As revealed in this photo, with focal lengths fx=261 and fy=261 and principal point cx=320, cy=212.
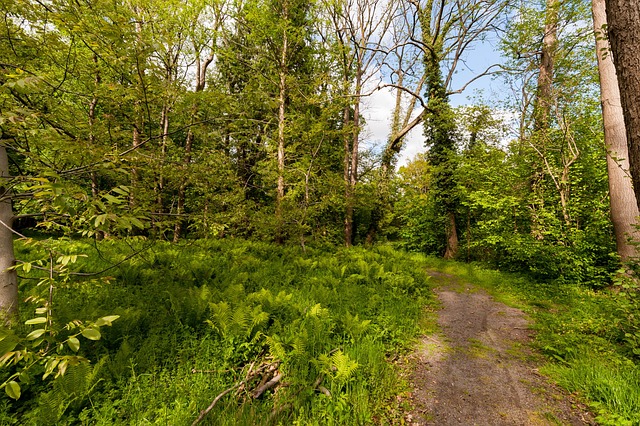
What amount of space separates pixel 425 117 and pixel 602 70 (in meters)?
7.22

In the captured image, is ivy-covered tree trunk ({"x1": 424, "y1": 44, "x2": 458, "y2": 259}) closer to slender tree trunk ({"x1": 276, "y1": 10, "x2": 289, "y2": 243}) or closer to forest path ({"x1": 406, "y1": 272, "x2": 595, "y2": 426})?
slender tree trunk ({"x1": 276, "y1": 10, "x2": 289, "y2": 243})

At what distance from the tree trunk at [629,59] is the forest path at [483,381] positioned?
2.55 m

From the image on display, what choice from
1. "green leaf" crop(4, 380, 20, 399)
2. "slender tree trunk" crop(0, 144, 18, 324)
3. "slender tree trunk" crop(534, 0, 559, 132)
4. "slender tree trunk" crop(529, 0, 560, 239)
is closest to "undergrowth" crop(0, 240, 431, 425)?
"slender tree trunk" crop(0, 144, 18, 324)

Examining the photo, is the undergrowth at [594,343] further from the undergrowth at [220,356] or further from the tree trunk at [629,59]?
the tree trunk at [629,59]

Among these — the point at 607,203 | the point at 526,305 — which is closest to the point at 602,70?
the point at 607,203

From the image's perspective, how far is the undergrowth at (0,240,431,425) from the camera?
2.60 meters

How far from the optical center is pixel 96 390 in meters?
2.75

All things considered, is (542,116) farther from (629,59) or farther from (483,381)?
(483,381)

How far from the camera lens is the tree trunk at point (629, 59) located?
254cm

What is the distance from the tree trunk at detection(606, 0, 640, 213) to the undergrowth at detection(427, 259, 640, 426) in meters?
2.25

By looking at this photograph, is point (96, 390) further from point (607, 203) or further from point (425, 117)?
point (425, 117)

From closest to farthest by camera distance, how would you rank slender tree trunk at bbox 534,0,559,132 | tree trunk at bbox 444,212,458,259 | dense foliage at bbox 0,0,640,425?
dense foliage at bbox 0,0,640,425 → slender tree trunk at bbox 534,0,559,132 → tree trunk at bbox 444,212,458,259

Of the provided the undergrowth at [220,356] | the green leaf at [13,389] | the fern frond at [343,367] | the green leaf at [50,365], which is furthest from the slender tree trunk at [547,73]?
the green leaf at [13,389]

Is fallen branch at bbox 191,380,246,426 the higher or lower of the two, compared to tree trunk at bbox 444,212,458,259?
lower
